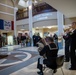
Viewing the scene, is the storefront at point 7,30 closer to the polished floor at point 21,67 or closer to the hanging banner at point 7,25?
the hanging banner at point 7,25

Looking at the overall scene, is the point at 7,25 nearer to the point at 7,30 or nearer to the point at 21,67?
the point at 7,30

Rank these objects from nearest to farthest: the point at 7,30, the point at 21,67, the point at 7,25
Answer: the point at 21,67 < the point at 7,25 < the point at 7,30

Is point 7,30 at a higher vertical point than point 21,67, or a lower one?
higher

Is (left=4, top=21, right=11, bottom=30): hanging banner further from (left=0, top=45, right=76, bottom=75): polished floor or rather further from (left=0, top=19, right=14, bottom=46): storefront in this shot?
(left=0, top=45, right=76, bottom=75): polished floor

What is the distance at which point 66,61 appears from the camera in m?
5.70

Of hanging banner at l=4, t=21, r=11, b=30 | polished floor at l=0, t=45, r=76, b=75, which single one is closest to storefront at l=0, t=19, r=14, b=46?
hanging banner at l=4, t=21, r=11, b=30

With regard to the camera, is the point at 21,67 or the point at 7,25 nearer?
the point at 21,67

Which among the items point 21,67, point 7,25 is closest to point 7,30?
point 7,25

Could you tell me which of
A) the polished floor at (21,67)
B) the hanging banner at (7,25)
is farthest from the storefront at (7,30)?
the polished floor at (21,67)

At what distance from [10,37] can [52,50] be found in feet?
49.3

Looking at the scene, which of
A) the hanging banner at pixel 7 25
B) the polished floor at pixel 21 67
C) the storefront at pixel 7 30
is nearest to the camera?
the polished floor at pixel 21 67

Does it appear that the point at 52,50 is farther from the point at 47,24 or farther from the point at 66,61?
the point at 47,24

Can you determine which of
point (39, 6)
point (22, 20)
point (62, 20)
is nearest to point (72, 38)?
point (62, 20)

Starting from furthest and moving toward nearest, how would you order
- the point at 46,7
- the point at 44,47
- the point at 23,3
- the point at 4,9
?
the point at 23,3 → the point at 4,9 → the point at 46,7 → the point at 44,47
